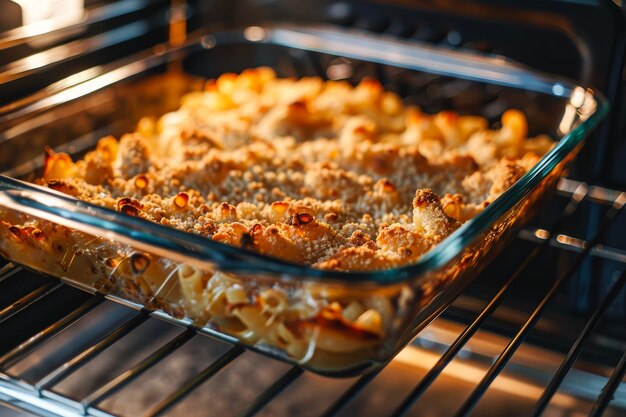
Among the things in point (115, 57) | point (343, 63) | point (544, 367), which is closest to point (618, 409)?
point (544, 367)

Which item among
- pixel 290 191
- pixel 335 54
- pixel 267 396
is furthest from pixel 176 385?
pixel 335 54

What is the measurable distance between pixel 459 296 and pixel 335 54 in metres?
0.41

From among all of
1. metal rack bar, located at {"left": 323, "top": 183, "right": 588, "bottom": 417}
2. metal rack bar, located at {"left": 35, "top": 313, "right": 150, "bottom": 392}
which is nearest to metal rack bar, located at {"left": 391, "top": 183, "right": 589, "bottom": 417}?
metal rack bar, located at {"left": 323, "top": 183, "right": 588, "bottom": 417}

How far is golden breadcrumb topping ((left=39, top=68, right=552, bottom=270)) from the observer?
822 mm

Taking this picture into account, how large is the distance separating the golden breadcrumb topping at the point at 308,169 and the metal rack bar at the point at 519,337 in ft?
0.37

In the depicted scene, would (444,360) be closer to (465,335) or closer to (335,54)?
(465,335)

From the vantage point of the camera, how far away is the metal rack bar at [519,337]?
716 mm

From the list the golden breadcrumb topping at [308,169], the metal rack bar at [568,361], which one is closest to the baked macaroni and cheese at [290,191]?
the golden breadcrumb topping at [308,169]

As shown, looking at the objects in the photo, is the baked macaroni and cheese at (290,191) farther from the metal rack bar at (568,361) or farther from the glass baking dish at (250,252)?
the metal rack bar at (568,361)

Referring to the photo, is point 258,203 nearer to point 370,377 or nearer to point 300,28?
point 370,377

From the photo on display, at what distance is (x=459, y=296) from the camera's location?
1.03 metres

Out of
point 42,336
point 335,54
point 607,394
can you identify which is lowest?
point 607,394

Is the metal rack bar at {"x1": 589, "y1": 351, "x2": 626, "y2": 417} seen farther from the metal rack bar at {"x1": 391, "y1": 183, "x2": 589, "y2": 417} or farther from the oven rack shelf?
the metal rack bar at {"x1": 391, "y1": 183, "x2": 589, "y2": 417}

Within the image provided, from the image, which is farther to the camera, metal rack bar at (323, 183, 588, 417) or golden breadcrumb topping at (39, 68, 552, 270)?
golden breadcrumb topping at (39, 68, 552, 270)
